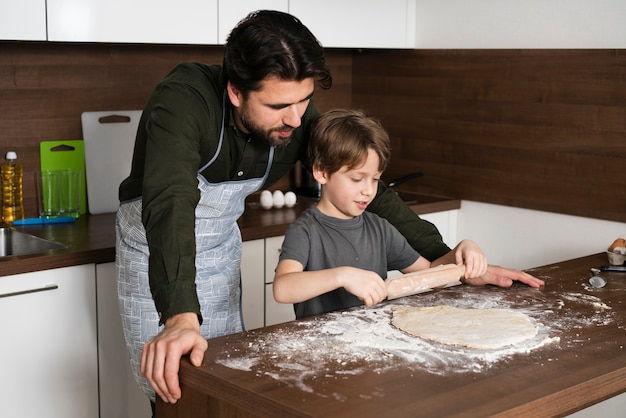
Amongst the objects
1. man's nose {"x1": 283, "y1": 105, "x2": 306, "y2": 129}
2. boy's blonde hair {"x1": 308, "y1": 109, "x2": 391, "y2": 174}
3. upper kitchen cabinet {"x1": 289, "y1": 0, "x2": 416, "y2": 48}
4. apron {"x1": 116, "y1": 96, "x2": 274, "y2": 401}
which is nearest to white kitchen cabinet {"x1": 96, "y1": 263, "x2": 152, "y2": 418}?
apron {"x1": 116, "y1": 96, "x2": 274, "y2": 401}

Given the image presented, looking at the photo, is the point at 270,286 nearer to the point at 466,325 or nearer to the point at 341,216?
the point at 341,216

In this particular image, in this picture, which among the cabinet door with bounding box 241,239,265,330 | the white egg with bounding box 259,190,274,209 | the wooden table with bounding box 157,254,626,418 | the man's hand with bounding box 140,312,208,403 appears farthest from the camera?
the white egg with bounding box 259,190,274,209

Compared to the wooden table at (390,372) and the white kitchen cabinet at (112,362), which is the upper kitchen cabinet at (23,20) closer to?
the white kitchen cabinet at (112,362)

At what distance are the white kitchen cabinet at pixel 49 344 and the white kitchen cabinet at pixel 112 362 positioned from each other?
0.7 inches

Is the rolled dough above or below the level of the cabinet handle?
above

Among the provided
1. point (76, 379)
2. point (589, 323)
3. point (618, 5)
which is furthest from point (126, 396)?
point (618, 5)

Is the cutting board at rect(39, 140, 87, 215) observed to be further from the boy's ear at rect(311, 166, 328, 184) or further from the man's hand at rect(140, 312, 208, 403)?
the man's hand at rect(140, 312, 208, 403)

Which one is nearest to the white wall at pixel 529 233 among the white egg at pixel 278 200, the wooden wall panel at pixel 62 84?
the white egg at pixel 278 200

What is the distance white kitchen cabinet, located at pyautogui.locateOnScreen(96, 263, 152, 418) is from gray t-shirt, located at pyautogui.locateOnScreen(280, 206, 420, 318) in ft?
2.03

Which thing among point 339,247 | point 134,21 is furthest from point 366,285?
point 134,21

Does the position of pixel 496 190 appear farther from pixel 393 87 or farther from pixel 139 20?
pixel 139 20

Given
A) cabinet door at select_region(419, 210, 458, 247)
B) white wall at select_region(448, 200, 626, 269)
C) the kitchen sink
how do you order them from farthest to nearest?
cabinet door at select_region(419, 210, 458, 247) → white wall at select_region(448, 200, 626, 269) → the kitchen sink

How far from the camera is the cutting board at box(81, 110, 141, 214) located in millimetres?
2691

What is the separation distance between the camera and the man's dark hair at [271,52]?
5.21 ft
